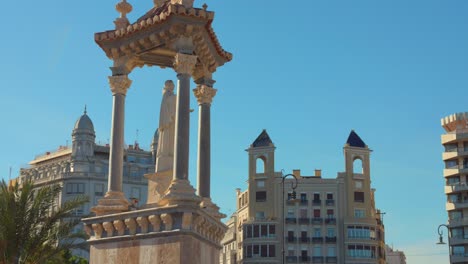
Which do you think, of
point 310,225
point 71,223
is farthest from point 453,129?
point 71,223

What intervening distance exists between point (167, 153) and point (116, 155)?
160 cm

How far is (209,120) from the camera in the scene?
76.5 ft

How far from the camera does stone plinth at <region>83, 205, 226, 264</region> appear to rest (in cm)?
1972

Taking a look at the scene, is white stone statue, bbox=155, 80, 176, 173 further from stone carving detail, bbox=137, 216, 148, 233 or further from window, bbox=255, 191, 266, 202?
window, bbox=255, 191, 266, 202

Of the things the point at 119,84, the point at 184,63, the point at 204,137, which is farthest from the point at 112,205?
the point at 184,63

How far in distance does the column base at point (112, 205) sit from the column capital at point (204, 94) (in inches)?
163

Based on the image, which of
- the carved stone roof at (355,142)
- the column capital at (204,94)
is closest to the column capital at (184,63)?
the column capital at (204,94)

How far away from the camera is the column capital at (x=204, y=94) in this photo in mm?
23484

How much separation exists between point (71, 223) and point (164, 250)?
1306 centimetres

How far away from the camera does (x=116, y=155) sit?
21953mm

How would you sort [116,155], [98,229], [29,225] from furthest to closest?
[29,225] < [116,155] < [98,229]

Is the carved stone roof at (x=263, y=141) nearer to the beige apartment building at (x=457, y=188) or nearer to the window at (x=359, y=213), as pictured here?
the window at (x=359, y=213)

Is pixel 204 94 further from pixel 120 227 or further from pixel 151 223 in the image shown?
pixel 120 227

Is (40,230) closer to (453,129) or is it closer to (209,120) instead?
(209,120)
